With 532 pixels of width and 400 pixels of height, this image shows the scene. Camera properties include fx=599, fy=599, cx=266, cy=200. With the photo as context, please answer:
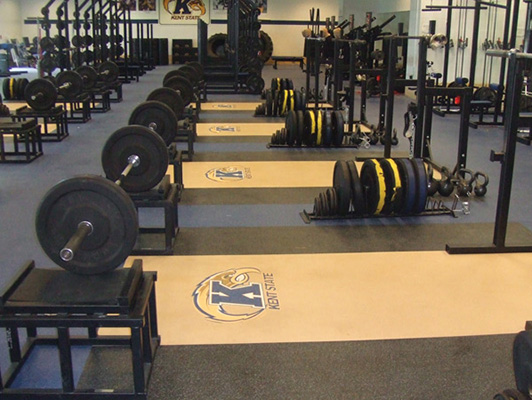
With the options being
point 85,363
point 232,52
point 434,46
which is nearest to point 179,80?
point 434,46

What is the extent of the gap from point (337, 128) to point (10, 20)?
47.3 feet

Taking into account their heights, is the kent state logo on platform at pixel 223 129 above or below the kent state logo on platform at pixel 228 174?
above

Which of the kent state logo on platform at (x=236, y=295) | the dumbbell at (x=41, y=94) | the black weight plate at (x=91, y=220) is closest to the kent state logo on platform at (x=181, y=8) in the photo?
the dumbbell at (x=41, y=94)

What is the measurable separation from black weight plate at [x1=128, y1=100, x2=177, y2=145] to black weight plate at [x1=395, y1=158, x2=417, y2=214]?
1.66 metres

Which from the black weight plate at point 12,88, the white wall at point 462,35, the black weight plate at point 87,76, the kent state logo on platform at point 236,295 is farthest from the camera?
the white wall at point 462,35

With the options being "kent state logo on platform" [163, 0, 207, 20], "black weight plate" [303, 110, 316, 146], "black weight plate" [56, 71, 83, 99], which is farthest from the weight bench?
"kent state logo on platform" [163, 0, 207, 20]

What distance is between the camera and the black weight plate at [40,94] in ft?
20.6

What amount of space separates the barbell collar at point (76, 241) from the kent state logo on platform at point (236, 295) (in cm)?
88

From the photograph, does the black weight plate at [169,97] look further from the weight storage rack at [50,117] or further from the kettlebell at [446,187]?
the kettlebell at [446,187]

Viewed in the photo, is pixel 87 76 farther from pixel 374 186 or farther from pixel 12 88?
pixel 374 186

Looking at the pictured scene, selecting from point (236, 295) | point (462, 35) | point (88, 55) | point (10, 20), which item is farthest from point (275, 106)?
point (10, 20)

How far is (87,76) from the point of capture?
27.7 ft

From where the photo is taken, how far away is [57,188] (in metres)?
2.04

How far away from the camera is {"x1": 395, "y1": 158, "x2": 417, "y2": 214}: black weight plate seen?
396 centimetres
